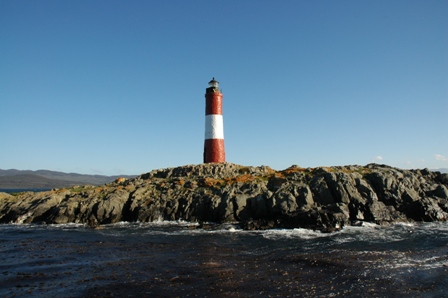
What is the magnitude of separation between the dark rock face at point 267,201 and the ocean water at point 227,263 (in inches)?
129

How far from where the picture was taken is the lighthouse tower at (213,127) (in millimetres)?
55281

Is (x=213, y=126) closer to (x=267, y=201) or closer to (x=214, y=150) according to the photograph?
(x=214, y=150)

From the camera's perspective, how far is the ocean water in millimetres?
15445

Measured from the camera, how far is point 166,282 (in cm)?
1641

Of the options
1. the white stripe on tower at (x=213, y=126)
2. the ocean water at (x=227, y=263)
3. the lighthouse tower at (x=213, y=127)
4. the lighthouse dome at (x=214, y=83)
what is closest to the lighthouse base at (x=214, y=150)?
the lighthouse tower at (x=213, y=127)

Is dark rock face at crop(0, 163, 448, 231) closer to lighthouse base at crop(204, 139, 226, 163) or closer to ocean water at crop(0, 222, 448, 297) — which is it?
ocean water at crop(0, 222, 448, 297)

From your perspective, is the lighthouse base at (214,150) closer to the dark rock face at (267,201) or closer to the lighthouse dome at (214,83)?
the dark rock face at (267,201)

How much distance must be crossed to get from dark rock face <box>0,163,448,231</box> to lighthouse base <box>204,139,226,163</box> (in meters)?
9.14

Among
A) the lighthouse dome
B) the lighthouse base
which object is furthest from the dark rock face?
the lighthouse dome

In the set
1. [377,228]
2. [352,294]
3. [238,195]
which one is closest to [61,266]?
[352,294]

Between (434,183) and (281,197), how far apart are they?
827 inches

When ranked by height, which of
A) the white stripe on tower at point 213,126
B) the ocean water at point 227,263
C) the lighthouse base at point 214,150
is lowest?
the ocean water at point 227,263

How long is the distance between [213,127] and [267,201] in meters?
21.5

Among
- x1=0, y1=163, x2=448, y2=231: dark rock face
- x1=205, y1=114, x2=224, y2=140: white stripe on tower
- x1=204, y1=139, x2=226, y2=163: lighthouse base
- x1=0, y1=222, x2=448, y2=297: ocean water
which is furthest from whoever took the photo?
x1=204, y1=139, x2=226, y2=163: lighthouse base
